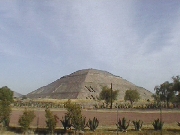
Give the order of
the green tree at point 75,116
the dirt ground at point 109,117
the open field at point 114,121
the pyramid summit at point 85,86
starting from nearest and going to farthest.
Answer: the green tree at point 75,116 < the open field at point 114,121 < the dirt ground at point 109,117 < the pyramid summit at point 85,86

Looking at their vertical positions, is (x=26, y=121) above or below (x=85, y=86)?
below

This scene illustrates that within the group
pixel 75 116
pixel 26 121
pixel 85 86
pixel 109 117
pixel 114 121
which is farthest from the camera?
pixel 85 86

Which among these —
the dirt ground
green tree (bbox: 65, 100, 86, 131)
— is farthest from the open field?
green tree (bbox: 65, 100, 86, 131)

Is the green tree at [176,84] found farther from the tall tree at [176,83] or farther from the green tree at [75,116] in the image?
the green tree at [75,116]

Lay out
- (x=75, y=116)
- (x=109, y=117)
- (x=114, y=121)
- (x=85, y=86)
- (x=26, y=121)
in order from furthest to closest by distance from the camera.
A: (x=85, y=86), (x=109, y=117), (x=114, y=121), (x=75, y=116), (x=26, y=121)

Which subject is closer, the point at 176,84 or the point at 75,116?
the point at 75,116

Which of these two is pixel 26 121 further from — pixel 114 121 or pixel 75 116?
pixel 114 121

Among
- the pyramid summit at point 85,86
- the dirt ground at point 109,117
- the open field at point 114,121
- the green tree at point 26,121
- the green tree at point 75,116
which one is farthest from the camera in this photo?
the pyramid summit at point 85,86

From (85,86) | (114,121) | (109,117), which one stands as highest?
(85,86)

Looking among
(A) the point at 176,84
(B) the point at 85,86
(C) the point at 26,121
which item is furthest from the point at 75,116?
(B) the point at 85,86

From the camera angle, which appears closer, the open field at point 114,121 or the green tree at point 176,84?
the open field at point 114,121

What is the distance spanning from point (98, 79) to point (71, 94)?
25.5 m

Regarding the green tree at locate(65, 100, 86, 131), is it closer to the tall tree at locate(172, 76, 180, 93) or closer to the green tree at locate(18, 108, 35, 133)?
the green tree at locate(18, 108, 35, 133)

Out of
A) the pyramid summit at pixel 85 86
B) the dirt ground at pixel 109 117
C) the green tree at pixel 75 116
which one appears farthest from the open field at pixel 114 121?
the pyramid summit at pixel 85 86
